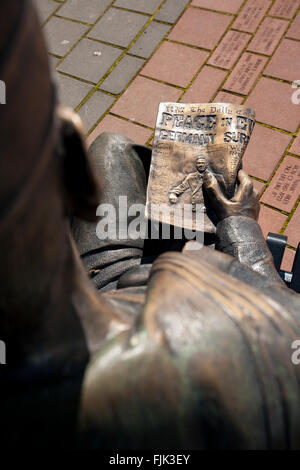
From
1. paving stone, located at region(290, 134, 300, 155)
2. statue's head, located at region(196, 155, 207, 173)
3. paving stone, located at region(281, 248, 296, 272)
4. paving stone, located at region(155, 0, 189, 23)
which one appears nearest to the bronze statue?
statue's head, located at region(196, 155, 207, 173)

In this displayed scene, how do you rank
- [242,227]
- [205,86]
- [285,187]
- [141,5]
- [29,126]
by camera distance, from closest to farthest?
1. [29,126]
2. [242,227]
3. [285,187]
4. [205,86]
5. [141,5]

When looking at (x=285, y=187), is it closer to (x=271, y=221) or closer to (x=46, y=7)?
(x=271, y=221)

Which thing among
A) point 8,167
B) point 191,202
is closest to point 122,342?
point 8,167

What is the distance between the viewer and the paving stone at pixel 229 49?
361 cm

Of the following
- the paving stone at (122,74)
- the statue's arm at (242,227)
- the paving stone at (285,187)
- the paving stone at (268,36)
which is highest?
the paving stone at (268,36)

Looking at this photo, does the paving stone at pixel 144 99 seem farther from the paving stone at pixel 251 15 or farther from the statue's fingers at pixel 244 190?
the statue's fingers at pixel 244 190

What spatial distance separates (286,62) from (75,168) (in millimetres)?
3253

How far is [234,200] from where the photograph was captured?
6.86ft

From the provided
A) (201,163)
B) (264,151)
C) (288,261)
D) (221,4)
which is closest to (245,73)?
(264,151)

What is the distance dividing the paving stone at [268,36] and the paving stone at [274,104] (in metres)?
0.34

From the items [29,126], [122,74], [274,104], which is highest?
[122,74]

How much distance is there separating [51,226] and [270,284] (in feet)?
2.81

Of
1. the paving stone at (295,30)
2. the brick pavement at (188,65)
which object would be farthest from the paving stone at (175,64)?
the paving stone at (295,30)
